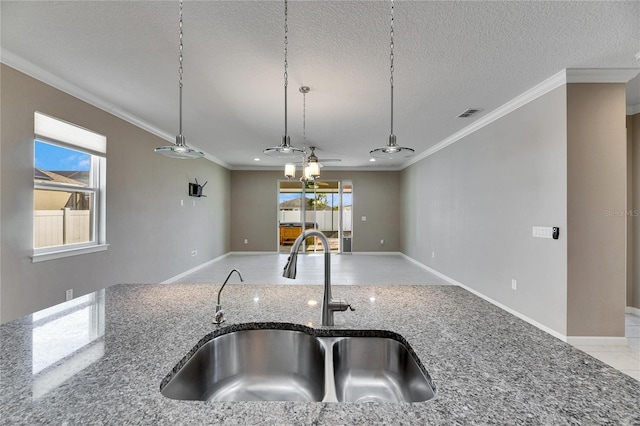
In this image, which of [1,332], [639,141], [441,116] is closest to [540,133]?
[441,116]

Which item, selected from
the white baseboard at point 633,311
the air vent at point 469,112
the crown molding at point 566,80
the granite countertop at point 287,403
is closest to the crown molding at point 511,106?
the crown molding at point 566,80

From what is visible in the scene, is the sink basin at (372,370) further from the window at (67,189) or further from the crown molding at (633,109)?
the crown molding at (633,109)

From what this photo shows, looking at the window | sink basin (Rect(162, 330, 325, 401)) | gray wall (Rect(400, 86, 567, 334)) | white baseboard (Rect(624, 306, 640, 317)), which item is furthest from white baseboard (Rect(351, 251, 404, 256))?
sink basin (Rect(162, 330, 325, 401))

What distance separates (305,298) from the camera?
1427mm

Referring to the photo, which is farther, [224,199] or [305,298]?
[224,199]

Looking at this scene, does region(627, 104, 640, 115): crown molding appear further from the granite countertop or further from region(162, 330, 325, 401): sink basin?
region(162, 330, 325, 401): sink basin

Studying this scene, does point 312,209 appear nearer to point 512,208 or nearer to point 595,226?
point 512,208

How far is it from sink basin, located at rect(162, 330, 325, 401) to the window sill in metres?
2.75

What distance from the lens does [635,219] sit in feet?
11.4

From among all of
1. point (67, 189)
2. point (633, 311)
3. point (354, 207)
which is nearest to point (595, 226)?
point (633, 311)

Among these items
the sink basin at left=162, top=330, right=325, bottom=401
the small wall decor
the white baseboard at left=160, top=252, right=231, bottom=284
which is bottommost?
the white baseboard at left=160, top=252, right=231, bottom=284

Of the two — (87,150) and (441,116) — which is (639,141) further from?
(87,150)

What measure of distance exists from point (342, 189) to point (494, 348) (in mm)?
7822

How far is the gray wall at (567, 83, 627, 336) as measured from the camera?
2.70 m
